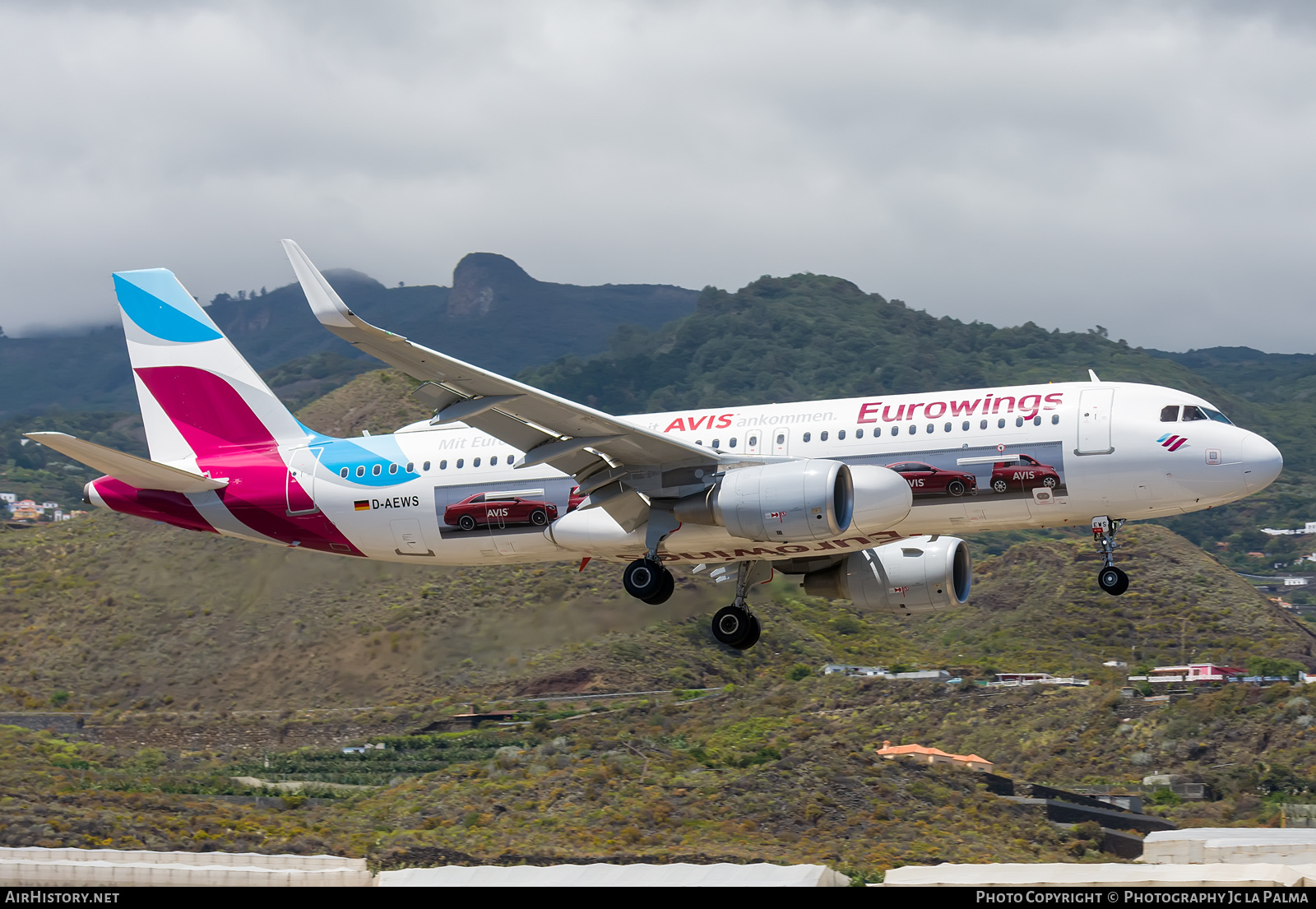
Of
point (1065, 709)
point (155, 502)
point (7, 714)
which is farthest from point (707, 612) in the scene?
point (7, 714)

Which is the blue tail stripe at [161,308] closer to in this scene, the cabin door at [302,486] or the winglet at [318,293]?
the cabin door at [302,486]

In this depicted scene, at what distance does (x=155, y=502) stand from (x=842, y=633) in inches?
1937

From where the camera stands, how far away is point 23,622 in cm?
6819

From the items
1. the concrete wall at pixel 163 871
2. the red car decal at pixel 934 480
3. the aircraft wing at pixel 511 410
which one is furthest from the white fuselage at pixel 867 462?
the concrete wall at pixel 163 871

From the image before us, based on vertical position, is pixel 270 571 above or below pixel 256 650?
above

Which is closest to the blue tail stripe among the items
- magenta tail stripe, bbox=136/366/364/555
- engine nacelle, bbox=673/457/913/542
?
magenta tail stripe, bbox=136/366/364/555

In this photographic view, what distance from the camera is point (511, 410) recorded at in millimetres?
30625

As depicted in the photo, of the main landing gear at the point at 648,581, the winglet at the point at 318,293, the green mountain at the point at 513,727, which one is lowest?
the green mountain at the point at 513,727

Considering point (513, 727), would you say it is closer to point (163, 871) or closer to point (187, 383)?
point (163, 871)

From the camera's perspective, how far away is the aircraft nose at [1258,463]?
2966 centimetres

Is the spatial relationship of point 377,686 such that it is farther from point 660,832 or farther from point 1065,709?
point 1065,709

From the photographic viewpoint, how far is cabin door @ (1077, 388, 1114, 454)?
30141mm

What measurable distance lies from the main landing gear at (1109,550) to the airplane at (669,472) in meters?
0.05

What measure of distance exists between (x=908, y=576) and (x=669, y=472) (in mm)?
7233
